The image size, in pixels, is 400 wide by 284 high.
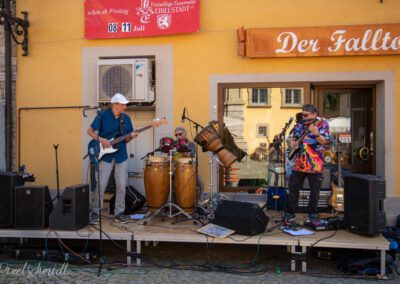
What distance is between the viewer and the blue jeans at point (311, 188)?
590cm

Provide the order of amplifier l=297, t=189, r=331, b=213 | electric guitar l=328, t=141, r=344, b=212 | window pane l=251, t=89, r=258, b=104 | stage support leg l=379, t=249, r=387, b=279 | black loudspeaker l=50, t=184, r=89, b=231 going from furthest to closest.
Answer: window pane l=251, t=89, r=258, b=104, amplifier l=297, t=189, r=331, b=213, electric guitar l=328, t=141, r=344, b=212, black loudspeaker l=50, t=184, r=89, b=231, stage support leg l=379, t=249, r=387, b=279

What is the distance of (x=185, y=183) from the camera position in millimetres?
6223

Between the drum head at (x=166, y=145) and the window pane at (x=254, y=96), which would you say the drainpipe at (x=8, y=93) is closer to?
the drum head at (x=166, y=145)

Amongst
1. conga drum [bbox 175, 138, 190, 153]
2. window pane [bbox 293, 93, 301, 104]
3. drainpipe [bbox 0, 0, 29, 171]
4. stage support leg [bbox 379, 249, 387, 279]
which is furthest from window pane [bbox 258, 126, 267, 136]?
drainpipe [bbox 0, 0, 29, 171]

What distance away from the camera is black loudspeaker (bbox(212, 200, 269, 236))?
17.5ft

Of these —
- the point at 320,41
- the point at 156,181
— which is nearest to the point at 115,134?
the point at 156,181

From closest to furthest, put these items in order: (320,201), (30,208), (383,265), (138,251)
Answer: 1. (383,265)
2. (138,251)
3. (30,208)
4. (320,201)

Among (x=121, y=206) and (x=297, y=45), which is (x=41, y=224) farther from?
→ (x=297, y=45)

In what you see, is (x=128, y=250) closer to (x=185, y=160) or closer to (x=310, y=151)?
(x=185, y=160)

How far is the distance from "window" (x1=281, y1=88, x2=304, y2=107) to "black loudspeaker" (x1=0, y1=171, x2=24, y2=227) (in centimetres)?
457

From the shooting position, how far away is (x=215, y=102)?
7.38 metres

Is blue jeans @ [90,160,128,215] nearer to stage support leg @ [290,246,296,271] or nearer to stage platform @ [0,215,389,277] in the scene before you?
stage platform @ [0,215,389,277]

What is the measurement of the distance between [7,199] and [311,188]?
169 inches

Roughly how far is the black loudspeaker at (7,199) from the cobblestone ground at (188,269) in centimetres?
55
